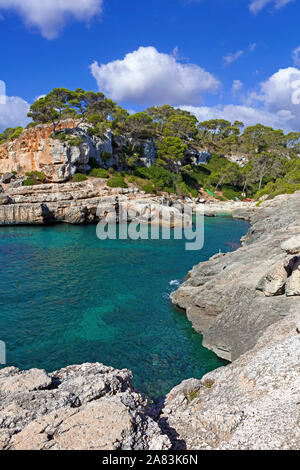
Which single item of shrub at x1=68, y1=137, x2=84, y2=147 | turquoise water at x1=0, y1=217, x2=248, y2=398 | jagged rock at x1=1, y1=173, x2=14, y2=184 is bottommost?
turquoise water at x1=0, y1=217, x2=248, y2=398

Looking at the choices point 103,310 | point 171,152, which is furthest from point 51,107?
point 103,310

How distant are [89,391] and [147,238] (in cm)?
3474

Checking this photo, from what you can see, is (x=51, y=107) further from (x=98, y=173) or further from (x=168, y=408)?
(x=168, y=408)

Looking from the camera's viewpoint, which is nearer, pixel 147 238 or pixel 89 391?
pixel 89 391

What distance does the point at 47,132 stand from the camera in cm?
6197

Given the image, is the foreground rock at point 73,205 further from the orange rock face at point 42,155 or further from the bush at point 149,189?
the bush at point 149,189

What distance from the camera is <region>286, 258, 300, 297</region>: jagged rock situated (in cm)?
1318

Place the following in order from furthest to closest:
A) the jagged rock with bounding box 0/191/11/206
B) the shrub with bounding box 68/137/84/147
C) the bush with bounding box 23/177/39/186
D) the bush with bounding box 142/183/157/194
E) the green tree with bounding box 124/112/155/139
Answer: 1. the green tree with bounding box 124/112/155/139
2. the bush with bounding box 142/183/157/194
3. the shrub with bounding box 68/137/84/147
4. the bush with bounding box 23/177/39/186
5. the jagged rock with bounding box 0/191/11/206

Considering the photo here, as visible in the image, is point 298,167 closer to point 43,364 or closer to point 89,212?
point 89,212

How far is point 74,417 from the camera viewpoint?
5625 mm

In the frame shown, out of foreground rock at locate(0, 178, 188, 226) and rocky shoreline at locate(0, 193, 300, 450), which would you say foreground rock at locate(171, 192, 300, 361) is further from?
foreground rock at locate(0, 178, 188, 226)

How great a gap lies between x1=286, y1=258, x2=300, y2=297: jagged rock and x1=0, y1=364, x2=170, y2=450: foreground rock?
9312 mm

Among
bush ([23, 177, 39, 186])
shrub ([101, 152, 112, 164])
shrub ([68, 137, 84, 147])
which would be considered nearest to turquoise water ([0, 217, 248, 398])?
bush ([23, 177, 39, 186])
